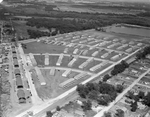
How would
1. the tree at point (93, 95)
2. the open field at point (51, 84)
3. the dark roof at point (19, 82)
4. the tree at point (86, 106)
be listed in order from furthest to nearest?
the dark roof at point (19, 82) → the open field at point (51, 84) → the tree at point (93, 95) → the tree at point (86, 106)

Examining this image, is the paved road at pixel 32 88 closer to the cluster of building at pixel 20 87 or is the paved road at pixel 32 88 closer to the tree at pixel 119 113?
the cluster of building at pixel 20 87

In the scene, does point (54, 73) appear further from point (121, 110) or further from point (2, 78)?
point (121, 110)

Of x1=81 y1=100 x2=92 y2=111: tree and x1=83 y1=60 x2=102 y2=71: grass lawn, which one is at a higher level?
x1=83 y1=60 x2=102 y2=71: grass lawn

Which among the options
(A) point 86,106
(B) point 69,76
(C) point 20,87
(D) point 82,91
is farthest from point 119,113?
(C) point 20,87

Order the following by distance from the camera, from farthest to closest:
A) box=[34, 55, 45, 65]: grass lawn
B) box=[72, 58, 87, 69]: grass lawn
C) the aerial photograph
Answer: box=[34, 55, 45, 65]: grass lawn
box=[72, 58, 87, 69]: grass lawn
the aerial photograph

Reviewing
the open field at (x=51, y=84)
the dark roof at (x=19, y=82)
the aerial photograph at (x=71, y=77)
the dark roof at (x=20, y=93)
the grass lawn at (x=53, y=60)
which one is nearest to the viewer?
the aerial photograph at (x=71, y=77)

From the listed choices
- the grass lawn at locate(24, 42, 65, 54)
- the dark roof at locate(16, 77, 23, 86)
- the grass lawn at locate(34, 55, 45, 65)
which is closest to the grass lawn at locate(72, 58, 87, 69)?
the grass lawn at locate(34, 55, 45, 65)

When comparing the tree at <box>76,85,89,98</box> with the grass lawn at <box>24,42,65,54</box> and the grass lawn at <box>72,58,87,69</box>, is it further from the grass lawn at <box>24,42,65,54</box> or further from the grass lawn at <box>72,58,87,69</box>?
the grass lawn at <box>24,42,65,54</box>

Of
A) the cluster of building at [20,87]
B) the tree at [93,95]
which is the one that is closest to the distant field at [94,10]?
the cluster of building at [20,87]

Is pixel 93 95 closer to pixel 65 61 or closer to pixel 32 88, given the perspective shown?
pixel 32 88
